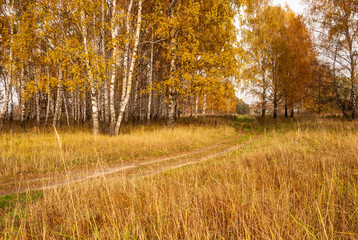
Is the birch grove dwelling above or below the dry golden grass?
above

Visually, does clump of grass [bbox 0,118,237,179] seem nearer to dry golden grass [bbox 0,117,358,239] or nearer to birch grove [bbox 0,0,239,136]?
dry golden grass [bbox 0,117,358,239]

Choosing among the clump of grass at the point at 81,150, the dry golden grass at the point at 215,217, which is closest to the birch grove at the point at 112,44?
the clump of grass at the point at 81,150

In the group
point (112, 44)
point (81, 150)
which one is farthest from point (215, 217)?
point (112, 44)

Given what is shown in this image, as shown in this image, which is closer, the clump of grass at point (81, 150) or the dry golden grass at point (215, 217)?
the dry golden grass at point (215, 217)

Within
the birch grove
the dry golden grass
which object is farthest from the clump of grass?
the birch grove

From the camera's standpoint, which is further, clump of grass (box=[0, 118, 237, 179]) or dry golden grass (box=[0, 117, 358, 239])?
clump of grass (box=[0, 118, 237, 179])

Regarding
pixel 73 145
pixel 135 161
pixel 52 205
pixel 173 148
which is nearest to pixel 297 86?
pixel 173 148

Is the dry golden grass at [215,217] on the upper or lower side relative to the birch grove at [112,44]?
lower

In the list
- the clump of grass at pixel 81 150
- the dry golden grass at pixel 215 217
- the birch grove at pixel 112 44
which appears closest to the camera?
the dry golden grass at pixel 215 217

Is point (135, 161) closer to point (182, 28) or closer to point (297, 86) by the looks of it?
point (182, 28)

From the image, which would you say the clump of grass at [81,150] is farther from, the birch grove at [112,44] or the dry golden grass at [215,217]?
the birch grove at [112,44]

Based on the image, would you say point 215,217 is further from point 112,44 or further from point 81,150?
point 112,44

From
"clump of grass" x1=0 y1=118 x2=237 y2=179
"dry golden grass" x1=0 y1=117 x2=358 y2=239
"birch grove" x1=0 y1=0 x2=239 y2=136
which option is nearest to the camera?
"dry golden grass" x1=0 y1=117 x2=358 y2=239

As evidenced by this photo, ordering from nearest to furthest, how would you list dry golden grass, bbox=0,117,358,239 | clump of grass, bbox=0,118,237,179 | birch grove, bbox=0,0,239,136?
dry golden grass, bbox=0,117,358,239
clump of grass, bbox=0,118,237,179
birch grove, bbox=0,0,239,136
